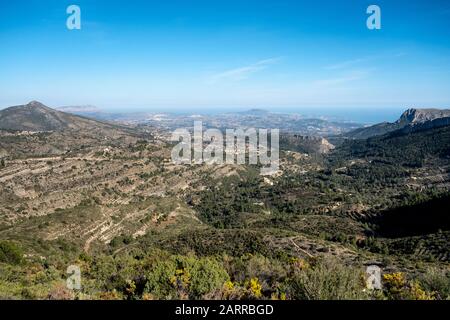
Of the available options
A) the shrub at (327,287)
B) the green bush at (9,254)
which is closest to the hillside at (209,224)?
the shrub at (327,287)

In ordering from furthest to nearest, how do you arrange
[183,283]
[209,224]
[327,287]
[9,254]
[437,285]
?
[209,224]
[9,254]
[437,285]
[183,283]
[327,287]

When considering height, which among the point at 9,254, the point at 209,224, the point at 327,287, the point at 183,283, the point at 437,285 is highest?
the point at 327,287

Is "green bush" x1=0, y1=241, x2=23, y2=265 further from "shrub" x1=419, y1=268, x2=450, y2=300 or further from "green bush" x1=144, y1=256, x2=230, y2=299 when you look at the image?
"shrub" x1=419, y1=268, x2=450, y2=300

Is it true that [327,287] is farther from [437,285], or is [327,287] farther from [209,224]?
[209,224]

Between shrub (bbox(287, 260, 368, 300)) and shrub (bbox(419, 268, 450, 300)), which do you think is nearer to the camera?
shrub (bbox(287, 260, 368, 300))

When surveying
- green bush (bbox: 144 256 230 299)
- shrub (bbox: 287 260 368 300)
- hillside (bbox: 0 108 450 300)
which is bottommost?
→ hillside (bbox: 0 108 450 300)

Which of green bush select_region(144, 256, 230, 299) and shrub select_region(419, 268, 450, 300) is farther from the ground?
green bush select_region(144, 256, 230, 299)

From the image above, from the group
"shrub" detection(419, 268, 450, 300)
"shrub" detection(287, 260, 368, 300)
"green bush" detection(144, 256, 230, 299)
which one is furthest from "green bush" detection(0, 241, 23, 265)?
"shrub" detection(419, 268, 450, 300)

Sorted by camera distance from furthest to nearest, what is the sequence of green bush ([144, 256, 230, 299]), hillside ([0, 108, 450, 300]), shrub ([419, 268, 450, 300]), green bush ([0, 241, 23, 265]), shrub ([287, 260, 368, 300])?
green bush ([0, 241, 23, 265]) → hillside ([0, 108, 450, 300]) → shrub ([419, 268, 450, 300]) → green bush ([144, 256, 230, 299]) → shrub ([287, 260, 368, 300])

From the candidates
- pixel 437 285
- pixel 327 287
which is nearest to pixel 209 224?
pixel 437 285
